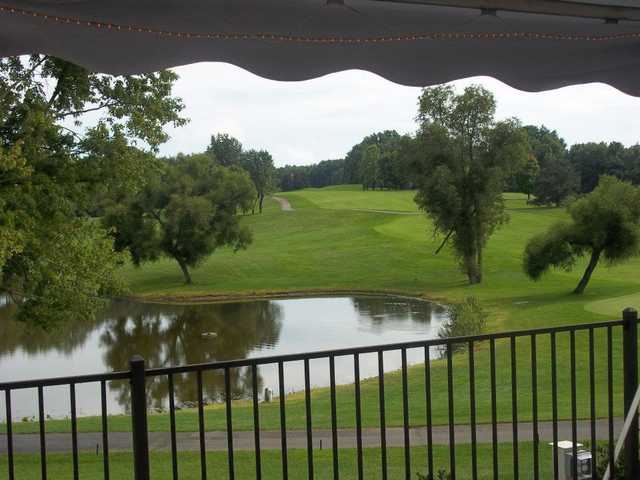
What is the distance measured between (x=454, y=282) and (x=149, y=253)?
15604mm

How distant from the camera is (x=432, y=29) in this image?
2393mm

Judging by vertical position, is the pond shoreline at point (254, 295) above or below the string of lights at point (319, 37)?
below

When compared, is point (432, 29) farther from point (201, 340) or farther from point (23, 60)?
point (201, 340)

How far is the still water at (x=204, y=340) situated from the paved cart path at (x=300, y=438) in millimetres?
2618

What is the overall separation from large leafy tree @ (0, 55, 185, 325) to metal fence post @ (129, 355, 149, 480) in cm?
865

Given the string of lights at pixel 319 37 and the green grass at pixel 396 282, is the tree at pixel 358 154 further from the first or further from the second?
the string of lights at pixel 319 37

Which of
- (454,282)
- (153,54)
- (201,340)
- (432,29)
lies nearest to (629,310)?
(432,29)

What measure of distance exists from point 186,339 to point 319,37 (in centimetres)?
2119

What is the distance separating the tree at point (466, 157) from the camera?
1198 inches

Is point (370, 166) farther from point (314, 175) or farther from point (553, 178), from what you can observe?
point (553, 178)

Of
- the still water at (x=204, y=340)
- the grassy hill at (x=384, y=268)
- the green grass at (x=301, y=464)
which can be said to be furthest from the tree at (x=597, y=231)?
the green grass at (x=301, y=464)

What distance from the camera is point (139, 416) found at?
2.37m

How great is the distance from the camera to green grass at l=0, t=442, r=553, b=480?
7.95 m

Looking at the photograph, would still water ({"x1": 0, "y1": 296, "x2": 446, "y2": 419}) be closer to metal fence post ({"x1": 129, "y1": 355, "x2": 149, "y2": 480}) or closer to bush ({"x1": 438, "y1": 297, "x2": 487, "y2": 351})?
bush ({"x1": 438, "y1": 297, "x2": 487, "y2": 351})
